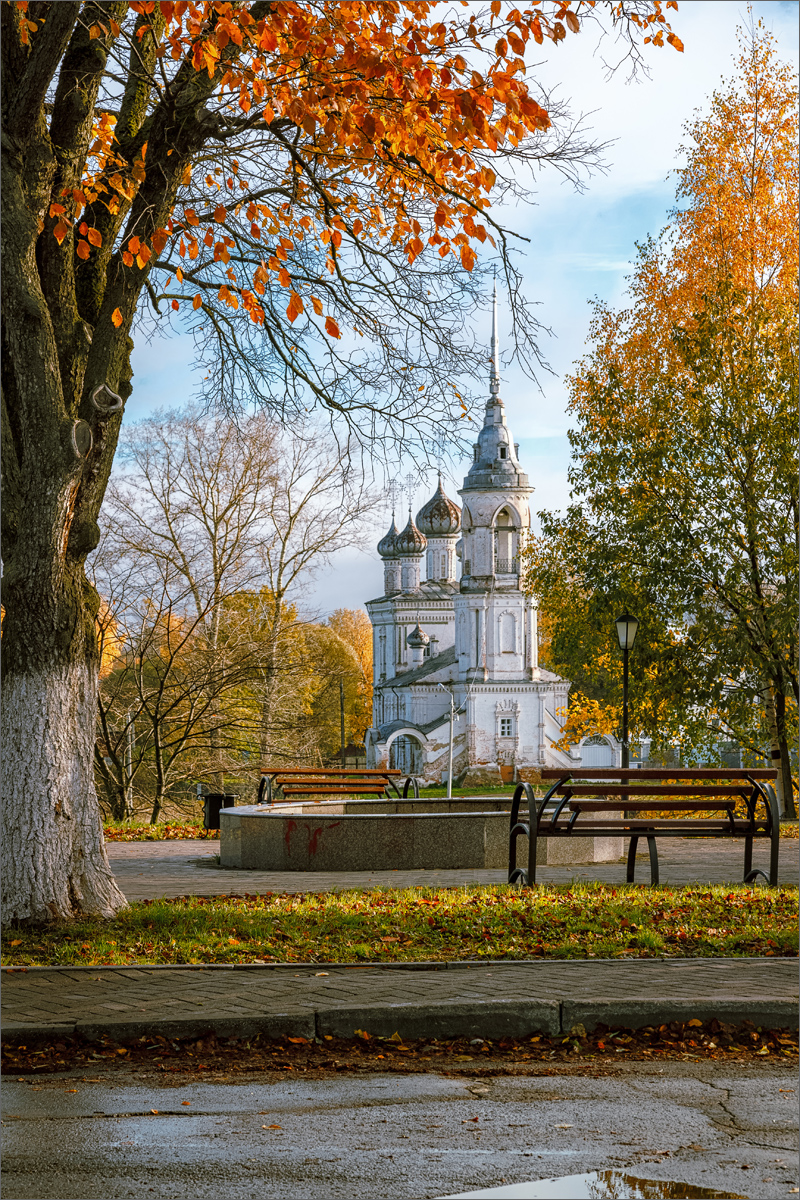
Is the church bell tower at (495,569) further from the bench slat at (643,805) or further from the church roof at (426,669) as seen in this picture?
the bench slat at (643,805)

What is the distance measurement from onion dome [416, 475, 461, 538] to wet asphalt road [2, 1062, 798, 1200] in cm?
9968

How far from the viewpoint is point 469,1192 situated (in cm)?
373

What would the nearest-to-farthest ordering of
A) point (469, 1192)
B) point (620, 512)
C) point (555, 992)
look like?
point (469, 1192) < point (555, 992) < point (620, 512)

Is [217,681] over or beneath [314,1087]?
over

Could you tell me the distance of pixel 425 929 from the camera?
796 cm

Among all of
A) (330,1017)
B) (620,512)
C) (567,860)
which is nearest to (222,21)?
(330,1017)

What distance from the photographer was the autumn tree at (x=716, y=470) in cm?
2389

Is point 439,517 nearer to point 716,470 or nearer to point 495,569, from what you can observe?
point 495,569

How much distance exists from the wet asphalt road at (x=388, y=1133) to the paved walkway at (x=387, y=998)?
55 centimetres

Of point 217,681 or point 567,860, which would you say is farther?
point 217,681

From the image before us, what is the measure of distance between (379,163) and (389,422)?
228 centimetres

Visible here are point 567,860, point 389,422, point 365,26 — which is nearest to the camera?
point 365,26

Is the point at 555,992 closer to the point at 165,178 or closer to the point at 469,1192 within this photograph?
the point at 469,1192

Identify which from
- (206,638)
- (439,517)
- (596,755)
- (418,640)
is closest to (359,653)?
(418,640)
